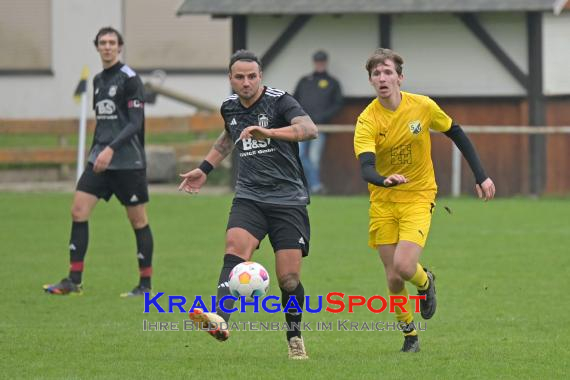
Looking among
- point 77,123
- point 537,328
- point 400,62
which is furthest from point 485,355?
point 77,123

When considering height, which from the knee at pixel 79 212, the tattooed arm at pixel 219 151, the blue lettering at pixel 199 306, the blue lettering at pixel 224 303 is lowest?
the blue lettering at pixel 199 306

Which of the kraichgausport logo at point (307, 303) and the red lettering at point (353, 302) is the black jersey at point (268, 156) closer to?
the kraichgausport logo at point (307, 303)

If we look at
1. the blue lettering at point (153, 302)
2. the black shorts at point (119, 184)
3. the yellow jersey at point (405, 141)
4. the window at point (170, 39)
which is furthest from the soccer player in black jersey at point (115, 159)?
the window at point (170, 39)

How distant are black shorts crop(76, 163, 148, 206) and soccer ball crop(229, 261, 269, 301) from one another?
3.92 meters

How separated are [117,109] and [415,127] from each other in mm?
3754

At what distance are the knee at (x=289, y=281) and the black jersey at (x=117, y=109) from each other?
136 inches

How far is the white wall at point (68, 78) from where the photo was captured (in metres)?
37.3

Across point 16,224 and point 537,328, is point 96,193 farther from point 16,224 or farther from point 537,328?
point 16,224

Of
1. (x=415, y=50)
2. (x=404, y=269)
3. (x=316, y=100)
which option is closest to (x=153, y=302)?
(x=404, y=269)

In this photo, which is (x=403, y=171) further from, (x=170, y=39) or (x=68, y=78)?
(x=68, y=78)

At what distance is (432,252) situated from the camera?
573 inches

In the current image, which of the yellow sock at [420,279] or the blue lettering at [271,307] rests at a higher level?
the yellow sock at [420,279]

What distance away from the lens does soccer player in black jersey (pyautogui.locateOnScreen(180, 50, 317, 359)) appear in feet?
27.0

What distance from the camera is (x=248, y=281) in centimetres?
781
